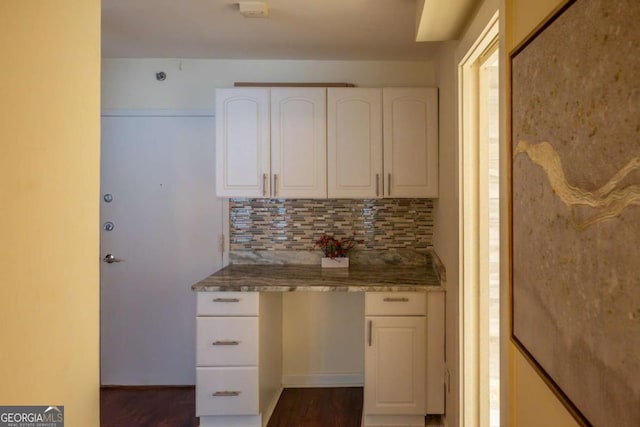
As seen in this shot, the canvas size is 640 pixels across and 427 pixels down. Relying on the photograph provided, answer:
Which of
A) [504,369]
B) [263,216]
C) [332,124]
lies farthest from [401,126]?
[504,369]

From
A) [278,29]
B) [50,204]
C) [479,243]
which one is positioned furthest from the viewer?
[278,29]

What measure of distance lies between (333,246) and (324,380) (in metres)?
1.05

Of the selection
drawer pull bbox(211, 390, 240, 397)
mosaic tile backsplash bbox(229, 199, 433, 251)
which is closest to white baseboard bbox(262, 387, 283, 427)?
drawer pull bbox(211, 390, 240, 397)

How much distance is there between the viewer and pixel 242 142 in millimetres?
2461

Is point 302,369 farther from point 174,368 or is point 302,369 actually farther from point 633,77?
point 633,77

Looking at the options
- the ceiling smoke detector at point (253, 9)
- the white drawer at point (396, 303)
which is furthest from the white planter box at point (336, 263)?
the ceiling smoke detector at point (253, 9)

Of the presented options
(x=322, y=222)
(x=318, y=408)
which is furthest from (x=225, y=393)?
(x=322, y=222)

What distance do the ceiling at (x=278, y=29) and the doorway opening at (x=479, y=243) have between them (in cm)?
33

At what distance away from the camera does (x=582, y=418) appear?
0.57 meters

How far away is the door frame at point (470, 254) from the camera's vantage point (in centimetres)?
166

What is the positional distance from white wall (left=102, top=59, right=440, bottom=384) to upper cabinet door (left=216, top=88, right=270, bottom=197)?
1.22ft

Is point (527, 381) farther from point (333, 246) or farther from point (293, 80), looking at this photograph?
point (293, 80)

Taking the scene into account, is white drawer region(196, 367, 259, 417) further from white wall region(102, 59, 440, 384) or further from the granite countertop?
white wall region(102, 59, 440, 384)

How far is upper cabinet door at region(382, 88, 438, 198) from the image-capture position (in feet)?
7.95
